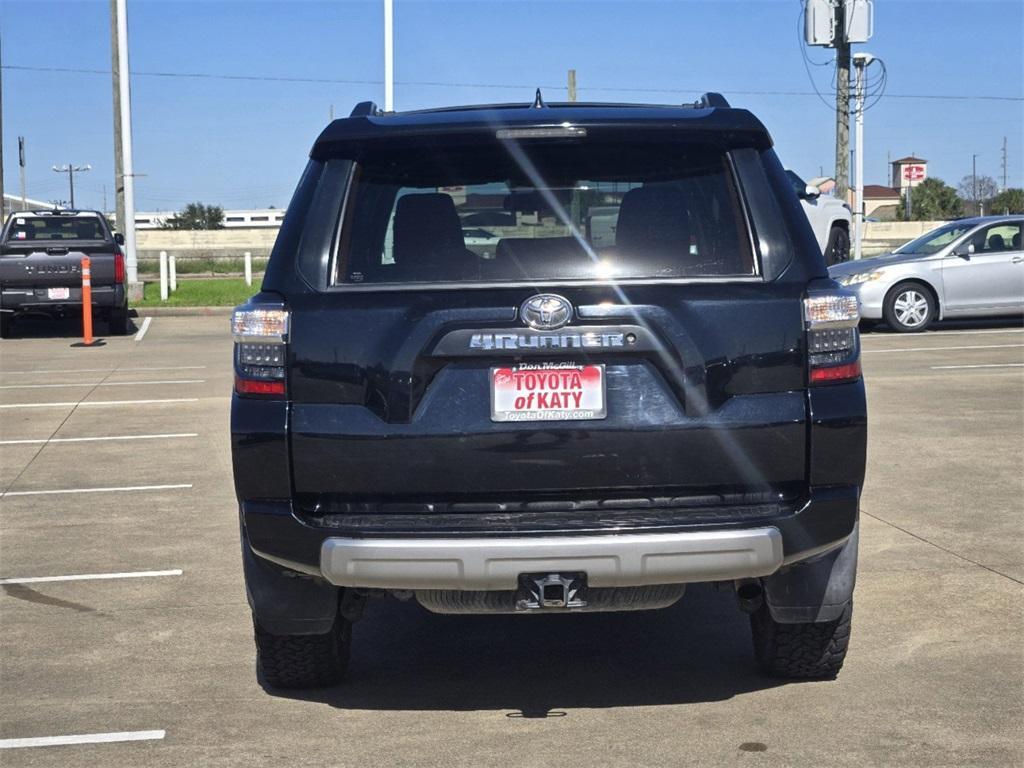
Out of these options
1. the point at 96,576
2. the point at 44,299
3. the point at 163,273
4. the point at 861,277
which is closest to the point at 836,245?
the point at 861,277

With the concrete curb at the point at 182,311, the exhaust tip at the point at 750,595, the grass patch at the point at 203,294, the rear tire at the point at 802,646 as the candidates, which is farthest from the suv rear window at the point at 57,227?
the exhaust tip at the point at 750,595

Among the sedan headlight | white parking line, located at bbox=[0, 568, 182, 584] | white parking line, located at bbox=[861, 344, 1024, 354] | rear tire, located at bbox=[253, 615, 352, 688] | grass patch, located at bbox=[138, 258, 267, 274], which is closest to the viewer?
rear tire, located at bbox=[253, 615, 352, 688]

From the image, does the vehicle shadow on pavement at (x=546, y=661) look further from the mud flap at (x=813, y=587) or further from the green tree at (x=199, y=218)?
the green tree at (x=199, y=218)

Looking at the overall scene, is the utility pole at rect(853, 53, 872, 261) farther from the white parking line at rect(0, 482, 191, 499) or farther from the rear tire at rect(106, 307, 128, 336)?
the white parking line at rect(0, 482, 191, 499)

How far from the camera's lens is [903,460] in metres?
9.49

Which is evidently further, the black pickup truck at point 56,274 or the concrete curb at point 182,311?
the concrete curb at point 182,311

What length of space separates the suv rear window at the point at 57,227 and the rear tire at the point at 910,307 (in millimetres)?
11240

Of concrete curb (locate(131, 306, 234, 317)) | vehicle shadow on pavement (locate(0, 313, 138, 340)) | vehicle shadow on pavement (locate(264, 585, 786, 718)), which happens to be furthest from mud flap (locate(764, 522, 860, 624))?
concrete curb (locate(131, 306, 234, 317))

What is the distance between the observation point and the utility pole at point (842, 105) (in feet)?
105

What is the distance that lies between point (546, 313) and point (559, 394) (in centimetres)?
24

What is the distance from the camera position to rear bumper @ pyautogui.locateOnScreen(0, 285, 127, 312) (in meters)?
20.2

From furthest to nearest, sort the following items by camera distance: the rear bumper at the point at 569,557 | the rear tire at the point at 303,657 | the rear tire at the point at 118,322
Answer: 1. the rear tire at the point at 118,322
2. the rear tire at the point at 303,657
3. the rear bumper at the point at 569,557

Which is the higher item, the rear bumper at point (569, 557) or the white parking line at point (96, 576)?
the rear bumper at point (569, 557)

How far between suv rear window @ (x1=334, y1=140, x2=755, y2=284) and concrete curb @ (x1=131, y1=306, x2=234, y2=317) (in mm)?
21453
